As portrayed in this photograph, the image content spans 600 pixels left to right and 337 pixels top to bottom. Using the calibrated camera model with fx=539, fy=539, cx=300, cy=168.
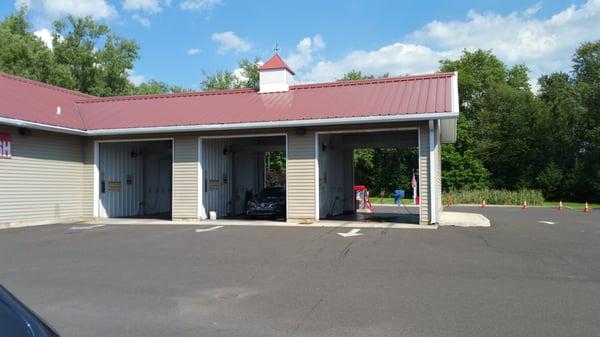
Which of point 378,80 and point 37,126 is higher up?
point 378,80

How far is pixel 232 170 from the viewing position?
79.3 feet

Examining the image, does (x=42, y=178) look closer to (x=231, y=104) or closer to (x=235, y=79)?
(x=231, y=104)

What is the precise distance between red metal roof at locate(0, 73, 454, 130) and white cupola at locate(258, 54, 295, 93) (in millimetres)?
Result: 346

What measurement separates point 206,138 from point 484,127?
37227 mm

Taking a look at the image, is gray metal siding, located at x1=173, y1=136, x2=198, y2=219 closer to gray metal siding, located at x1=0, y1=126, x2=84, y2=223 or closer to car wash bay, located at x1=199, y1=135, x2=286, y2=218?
car wash bay, located at x1=199, y1=135, x2=286, y2=218

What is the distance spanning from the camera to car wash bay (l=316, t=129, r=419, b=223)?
20.7m

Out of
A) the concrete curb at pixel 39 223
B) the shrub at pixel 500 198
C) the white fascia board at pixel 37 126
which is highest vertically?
the white fascia board at pixel 37 126

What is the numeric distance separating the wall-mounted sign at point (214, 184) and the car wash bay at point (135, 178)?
8.32 feet

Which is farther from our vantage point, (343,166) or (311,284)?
(343,166)

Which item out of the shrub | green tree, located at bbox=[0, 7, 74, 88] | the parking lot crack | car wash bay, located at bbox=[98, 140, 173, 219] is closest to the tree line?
green tree, located at bbox=[0, 7, 74, 88]

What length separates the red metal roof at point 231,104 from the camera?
59.6ft

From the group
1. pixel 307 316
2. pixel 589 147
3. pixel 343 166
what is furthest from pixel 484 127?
pixel 307 316

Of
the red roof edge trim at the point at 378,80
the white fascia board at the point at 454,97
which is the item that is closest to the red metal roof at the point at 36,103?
the red roof edge trim at the point at 378,80

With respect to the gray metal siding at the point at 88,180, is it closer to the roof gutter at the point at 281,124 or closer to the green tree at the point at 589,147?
the roof gutter at the point at 281,124
